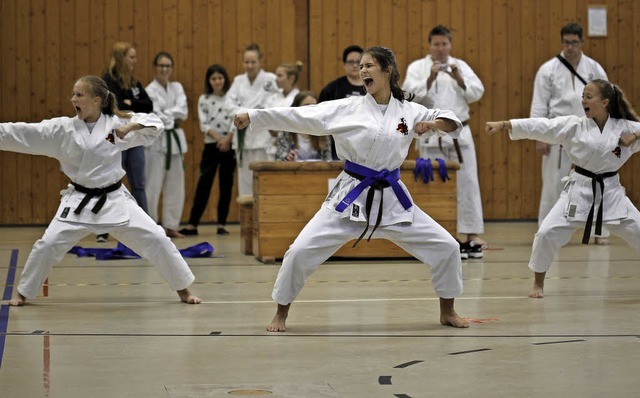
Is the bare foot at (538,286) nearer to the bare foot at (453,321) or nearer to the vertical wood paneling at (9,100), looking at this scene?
the bare foot at (453,321)

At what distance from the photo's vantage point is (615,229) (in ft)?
21.0

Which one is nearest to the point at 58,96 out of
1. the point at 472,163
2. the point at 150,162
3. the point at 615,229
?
the point at 150,162

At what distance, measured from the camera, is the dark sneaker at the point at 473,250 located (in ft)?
27.4

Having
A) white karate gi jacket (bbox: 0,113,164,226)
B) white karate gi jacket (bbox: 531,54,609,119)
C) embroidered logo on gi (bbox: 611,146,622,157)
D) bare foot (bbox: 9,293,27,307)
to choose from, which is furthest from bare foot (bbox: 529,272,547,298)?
white karate gi jacket (bbox: 531,54,609,119)

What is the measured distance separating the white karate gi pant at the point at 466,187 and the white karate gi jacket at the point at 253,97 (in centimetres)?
211

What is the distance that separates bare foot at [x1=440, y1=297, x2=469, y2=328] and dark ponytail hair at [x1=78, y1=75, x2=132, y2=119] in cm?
215

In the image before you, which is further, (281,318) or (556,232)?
(556,232)

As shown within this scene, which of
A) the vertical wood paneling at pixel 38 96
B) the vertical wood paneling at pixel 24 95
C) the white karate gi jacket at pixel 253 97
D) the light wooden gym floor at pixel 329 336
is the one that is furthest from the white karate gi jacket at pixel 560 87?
the vertical wood paneling at pixel 24 95

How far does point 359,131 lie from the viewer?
5.27 metres

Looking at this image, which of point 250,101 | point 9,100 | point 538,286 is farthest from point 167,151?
point 538,286

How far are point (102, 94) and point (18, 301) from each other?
4.05 feet

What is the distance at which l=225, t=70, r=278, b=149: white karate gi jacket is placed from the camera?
34.0ft

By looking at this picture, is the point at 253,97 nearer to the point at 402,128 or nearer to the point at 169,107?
the point at 169,107

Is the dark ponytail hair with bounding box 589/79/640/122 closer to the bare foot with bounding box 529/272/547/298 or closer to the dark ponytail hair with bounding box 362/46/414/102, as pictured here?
the bare foot with bounding box 529/272/547/298
